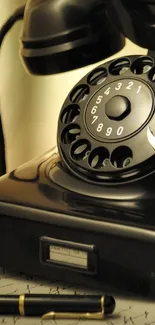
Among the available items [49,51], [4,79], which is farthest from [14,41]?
[49,51]

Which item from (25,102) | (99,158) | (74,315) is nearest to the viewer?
(74,315)

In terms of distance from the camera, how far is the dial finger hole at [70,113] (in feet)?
2.52

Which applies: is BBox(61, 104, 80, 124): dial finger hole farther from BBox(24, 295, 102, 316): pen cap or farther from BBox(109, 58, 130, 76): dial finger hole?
BBox(24, 295, 102, 316): pen cap

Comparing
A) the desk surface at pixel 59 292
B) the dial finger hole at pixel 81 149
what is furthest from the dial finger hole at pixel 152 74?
the desk surface at pixel 59 292

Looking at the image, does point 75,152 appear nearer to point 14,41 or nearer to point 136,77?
point 136,77

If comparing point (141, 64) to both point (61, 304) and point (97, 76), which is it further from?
point (61, 304)

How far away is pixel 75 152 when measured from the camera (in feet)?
2.43

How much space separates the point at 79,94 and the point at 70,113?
0.03 meters

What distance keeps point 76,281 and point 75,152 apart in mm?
158

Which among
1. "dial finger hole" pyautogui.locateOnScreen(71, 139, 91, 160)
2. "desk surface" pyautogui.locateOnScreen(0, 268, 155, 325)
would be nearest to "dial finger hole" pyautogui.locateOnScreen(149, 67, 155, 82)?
"dial finger hole" pyautogui.locateOnScreen(71, 139, 91, 160)

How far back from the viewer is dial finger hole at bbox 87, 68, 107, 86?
78 centimetres

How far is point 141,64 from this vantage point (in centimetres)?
76

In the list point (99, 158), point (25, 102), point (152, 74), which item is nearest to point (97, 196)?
point (99, 158)

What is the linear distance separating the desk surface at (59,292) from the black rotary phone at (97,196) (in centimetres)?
1
